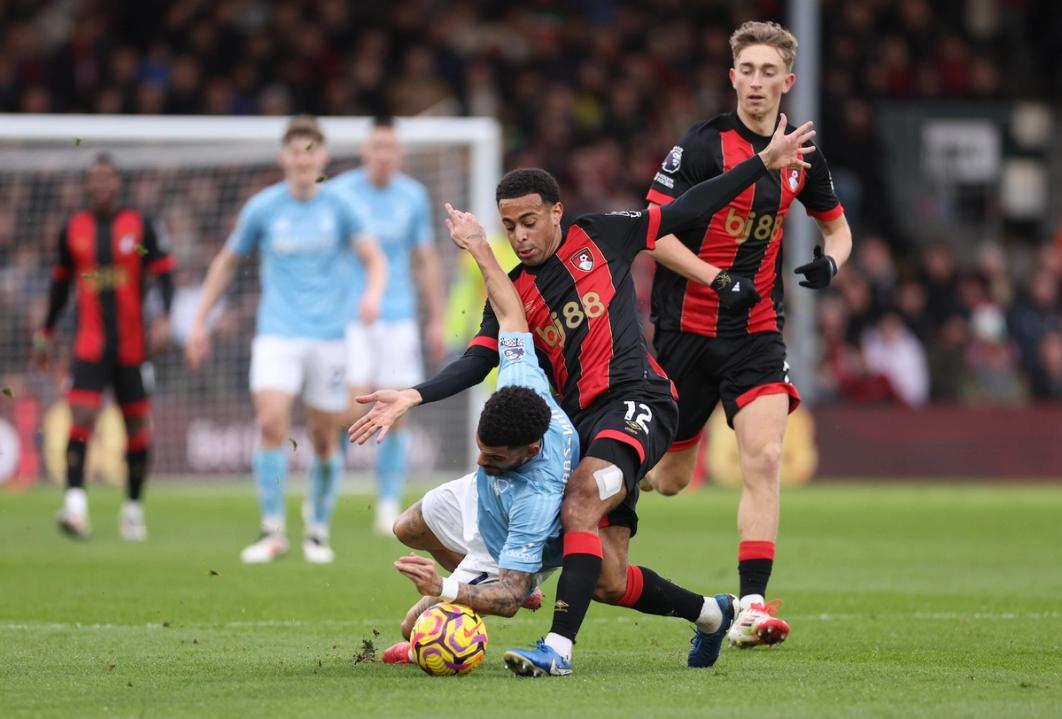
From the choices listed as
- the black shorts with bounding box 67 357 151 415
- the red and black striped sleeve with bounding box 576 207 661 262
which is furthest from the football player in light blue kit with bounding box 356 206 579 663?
the black shorts with bounding box 67 357 151 415

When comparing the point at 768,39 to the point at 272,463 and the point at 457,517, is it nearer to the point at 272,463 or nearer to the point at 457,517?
the point at 457,517

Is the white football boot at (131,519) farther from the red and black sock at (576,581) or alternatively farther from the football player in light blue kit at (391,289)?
Answer: the red and black sock at (576,581)

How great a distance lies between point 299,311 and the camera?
11523 mm

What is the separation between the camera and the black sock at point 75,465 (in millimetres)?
12070

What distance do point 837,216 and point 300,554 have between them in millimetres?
4757

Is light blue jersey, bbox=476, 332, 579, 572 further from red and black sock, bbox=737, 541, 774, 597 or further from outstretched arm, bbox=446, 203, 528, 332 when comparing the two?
red and black sock, bbox=737, 541, 774, 597

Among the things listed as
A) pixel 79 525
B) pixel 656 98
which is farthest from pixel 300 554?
pixel 656 98

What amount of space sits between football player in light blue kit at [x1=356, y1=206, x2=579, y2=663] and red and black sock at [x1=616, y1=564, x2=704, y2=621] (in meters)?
0.30

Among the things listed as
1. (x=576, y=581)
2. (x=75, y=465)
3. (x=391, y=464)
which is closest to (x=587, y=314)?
(x=576, y=581)

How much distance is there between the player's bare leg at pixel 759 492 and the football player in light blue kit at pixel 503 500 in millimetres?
1307

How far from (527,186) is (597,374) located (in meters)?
0.79

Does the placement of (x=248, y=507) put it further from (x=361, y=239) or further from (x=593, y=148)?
(x=593, y=148)

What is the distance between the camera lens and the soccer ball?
623 cm

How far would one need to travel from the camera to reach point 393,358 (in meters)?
13.2
